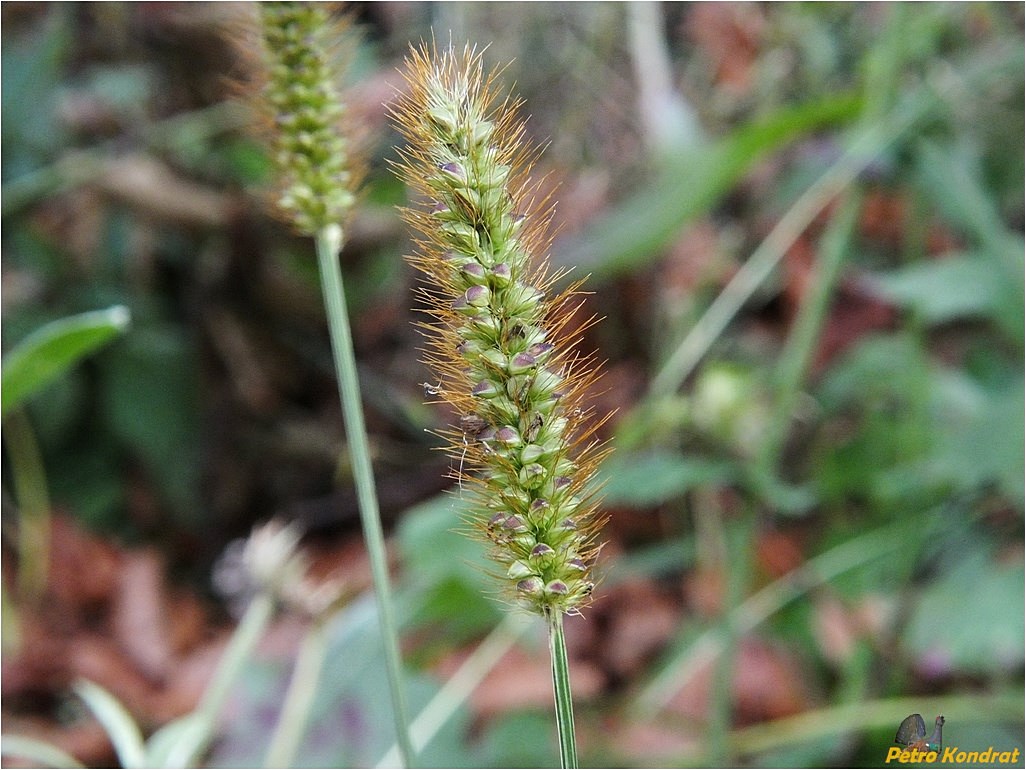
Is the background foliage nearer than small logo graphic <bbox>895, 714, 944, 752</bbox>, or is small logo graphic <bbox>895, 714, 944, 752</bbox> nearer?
small logo graphic <bbox>895, 714, 944, 752</bbox>

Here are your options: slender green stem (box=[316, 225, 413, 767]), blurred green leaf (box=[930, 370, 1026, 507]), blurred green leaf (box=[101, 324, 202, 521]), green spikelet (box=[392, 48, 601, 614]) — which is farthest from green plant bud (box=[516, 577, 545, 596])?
blurred green leaf (box=[101, 324, 202, 521])

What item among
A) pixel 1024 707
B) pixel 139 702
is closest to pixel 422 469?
pixel 139 702

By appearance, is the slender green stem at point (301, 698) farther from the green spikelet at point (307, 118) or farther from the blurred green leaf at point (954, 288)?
the blurred green leaf at point (954, 288)

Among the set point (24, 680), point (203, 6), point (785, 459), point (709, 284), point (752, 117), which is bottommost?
point (24, 680)

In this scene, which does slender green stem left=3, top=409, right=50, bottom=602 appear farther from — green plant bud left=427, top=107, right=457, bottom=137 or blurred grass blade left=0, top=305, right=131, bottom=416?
green plant bud left=427, top=107, right=457, bottom=137

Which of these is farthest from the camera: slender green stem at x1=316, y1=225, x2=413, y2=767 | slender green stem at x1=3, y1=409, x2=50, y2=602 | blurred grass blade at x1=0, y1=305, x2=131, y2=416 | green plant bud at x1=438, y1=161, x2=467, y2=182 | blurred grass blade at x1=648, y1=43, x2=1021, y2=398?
slender green stem at x1=3, y1=409, x2=50, y2=602

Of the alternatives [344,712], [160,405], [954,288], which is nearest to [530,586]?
[344,712]

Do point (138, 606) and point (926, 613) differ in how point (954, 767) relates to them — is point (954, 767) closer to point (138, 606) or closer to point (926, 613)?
point (926, 613)
